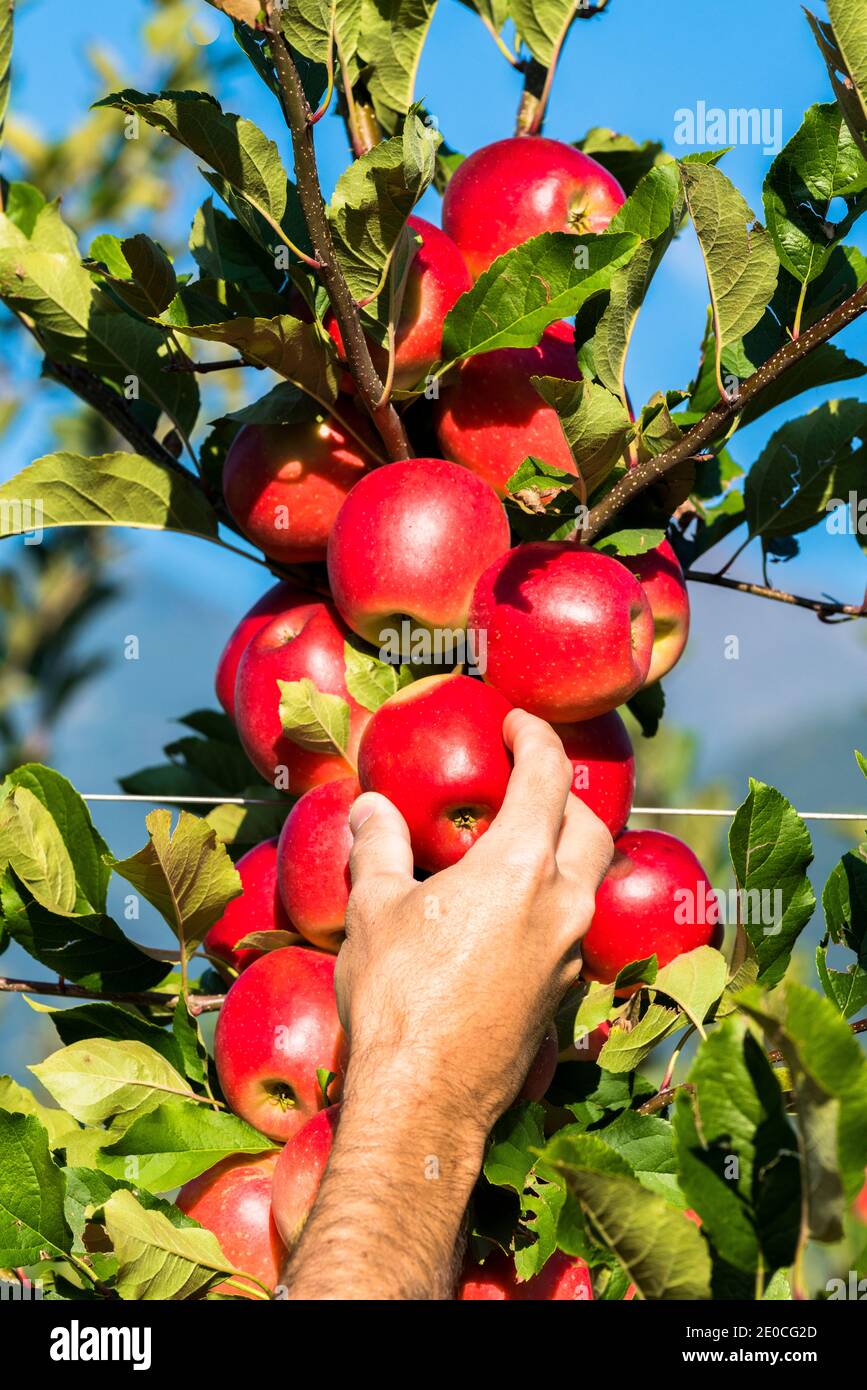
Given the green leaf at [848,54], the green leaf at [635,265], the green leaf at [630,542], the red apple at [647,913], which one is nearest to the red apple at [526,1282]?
the red apple at [647,913]

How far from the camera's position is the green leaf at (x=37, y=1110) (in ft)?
3.73

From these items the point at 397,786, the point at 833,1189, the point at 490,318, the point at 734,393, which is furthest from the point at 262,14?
the point at 833,1189

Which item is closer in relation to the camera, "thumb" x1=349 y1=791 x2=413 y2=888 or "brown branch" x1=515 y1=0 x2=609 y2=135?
"thumb" x1=349 y1=791 x2=413 y2=888

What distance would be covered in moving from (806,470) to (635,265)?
43cm

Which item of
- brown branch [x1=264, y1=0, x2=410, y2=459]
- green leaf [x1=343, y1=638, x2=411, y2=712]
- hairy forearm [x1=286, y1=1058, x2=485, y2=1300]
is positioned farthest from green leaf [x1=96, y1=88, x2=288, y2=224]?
hairy forearm [x1=286, y1=1058, x2=485, y2=1300]

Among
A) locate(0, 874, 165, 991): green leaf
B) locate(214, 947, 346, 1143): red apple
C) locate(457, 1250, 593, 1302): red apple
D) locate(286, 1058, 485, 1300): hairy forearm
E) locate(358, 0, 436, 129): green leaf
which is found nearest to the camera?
locate(286, 1058, 485, 1300): hairy forearm

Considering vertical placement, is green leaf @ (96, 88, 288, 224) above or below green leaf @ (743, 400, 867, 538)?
above

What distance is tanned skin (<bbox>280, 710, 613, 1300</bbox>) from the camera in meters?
0.80

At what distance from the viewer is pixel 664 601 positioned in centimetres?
121

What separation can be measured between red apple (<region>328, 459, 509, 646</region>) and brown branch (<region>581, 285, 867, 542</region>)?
0.34 feet

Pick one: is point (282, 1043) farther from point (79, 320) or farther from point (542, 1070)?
point (79, 320)

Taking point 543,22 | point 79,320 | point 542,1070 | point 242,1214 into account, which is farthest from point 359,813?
point 543,22

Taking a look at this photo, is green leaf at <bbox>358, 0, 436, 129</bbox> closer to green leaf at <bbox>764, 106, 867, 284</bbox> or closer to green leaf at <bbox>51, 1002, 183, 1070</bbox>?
green leaf at <bbox>764, 106, 867, 284</bbox>

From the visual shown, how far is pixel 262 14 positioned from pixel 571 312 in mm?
328
